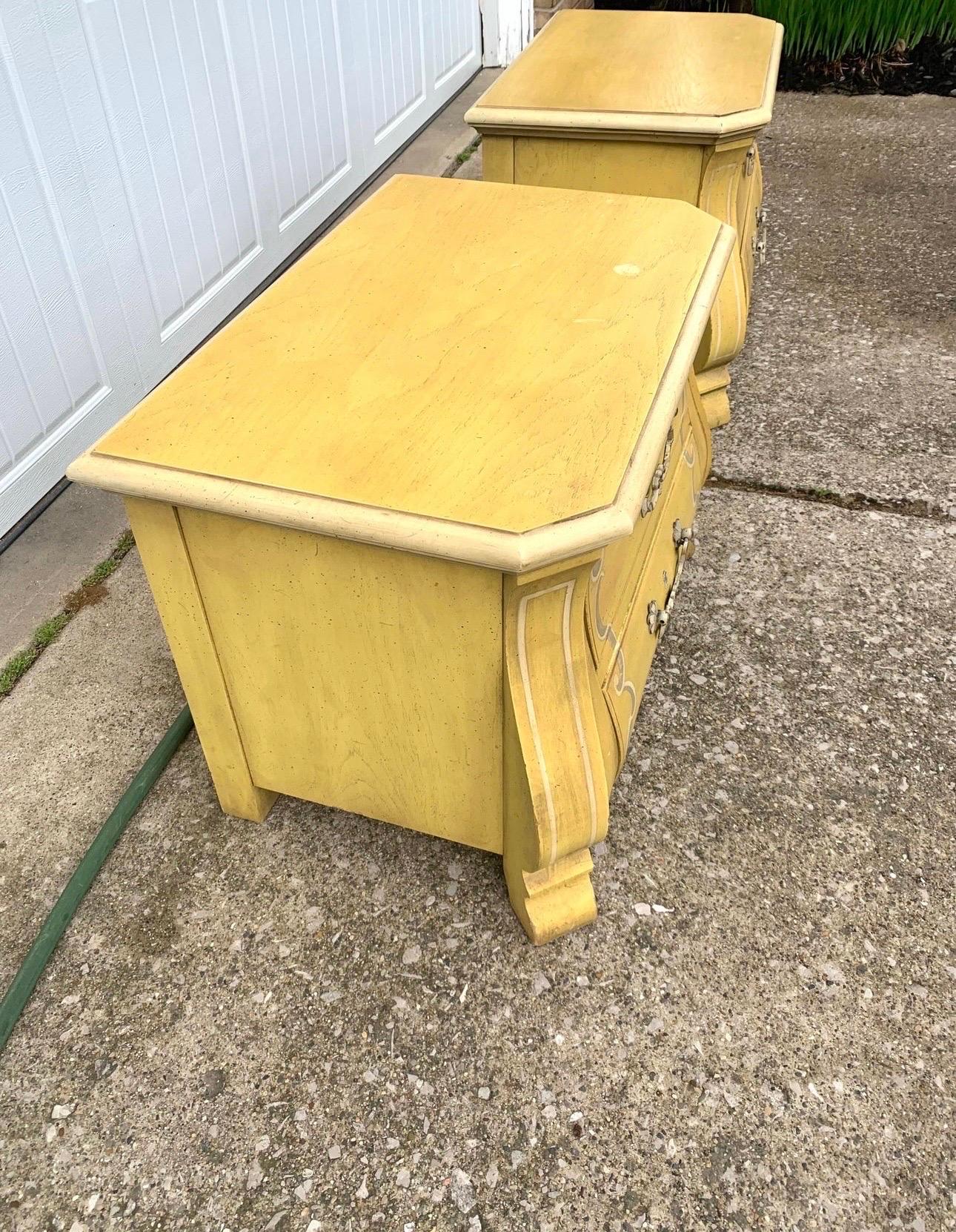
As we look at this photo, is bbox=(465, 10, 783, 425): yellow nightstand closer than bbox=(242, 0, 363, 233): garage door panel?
Yes

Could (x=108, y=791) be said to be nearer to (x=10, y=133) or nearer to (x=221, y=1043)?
(x=221, y=1043)

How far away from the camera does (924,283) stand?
10.5ft

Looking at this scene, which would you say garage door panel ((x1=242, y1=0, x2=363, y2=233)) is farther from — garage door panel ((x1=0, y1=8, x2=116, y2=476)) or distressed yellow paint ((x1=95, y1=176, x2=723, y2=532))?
distressed yellow paint ((x1=95, y1=176, x2=723, y2=532))

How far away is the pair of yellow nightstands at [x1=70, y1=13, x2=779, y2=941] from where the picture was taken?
3.71 feet

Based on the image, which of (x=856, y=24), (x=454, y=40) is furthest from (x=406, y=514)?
(x=856, y=24)

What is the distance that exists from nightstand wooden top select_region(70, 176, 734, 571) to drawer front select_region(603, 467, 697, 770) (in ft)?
1.28

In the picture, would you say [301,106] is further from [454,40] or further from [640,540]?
[640,540]

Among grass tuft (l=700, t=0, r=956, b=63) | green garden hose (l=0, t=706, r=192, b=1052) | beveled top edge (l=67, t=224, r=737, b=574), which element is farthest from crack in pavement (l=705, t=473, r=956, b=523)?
grass tuft (l=700, t=0, r=956, b=63)

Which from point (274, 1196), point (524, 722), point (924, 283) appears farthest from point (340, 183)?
point (274, 1196)

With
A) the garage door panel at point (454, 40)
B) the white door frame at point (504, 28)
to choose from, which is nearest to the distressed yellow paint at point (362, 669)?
the garage door panel at point (454, 40)

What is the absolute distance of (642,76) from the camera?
8.02ft

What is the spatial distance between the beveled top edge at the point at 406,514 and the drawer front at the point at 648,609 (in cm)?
38

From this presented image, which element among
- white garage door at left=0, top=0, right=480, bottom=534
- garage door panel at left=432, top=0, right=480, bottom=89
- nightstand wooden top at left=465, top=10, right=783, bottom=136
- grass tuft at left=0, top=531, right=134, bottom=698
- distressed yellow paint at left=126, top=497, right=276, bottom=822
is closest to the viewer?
distressed yellow paint at left=126, top=497, right=276, bottom=822

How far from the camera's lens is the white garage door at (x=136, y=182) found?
6.76 feet
